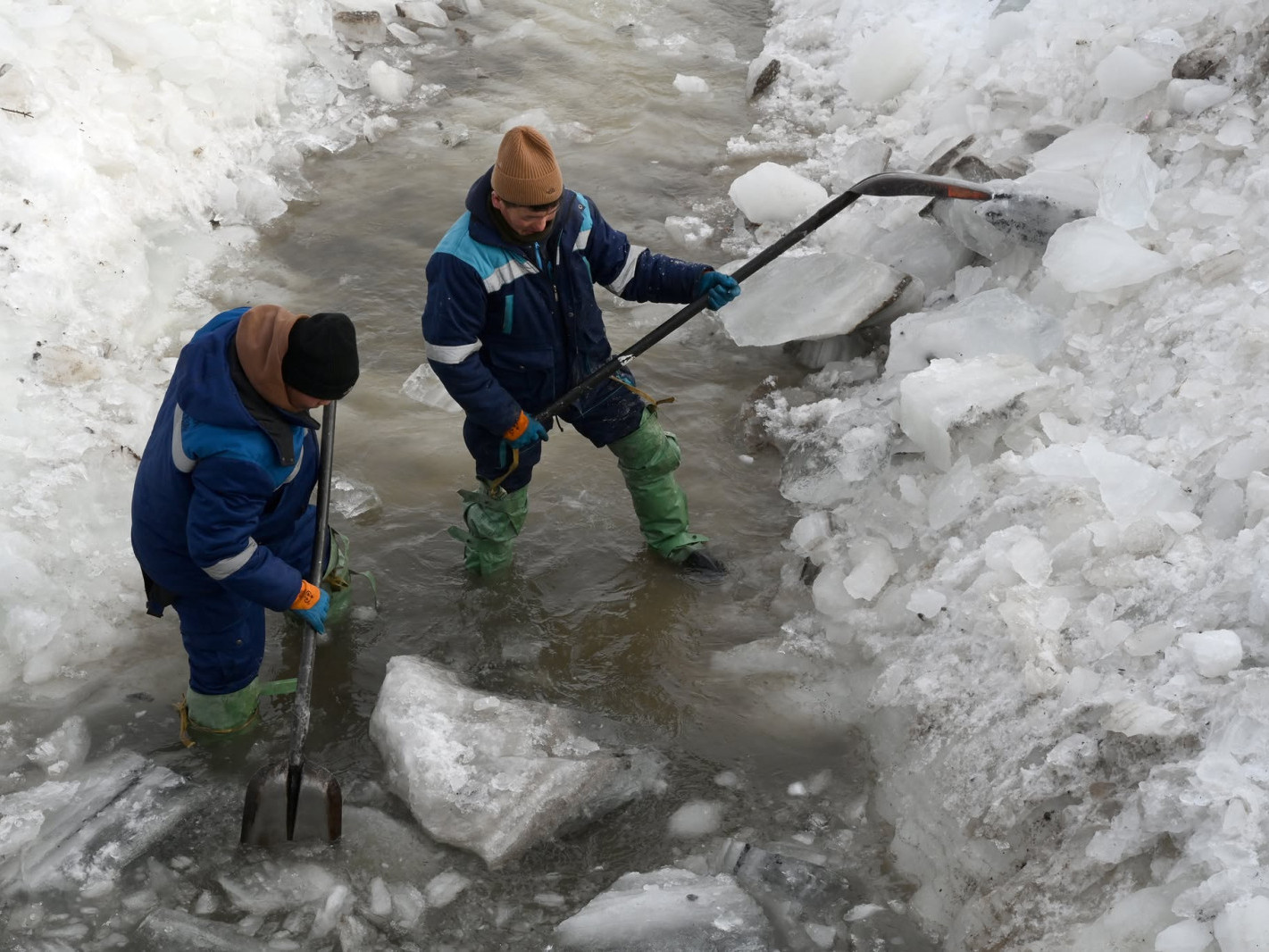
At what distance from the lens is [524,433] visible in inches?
153

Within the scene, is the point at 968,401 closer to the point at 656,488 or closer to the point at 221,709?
the point at 656,488

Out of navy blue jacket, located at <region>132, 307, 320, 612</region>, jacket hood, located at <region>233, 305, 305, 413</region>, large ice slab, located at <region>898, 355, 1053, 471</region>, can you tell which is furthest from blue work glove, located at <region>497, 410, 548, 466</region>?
large ice slab, located at <region>898, 355, 1053, 471</region>

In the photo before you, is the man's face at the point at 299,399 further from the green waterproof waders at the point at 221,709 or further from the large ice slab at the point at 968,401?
the large ice slab at the point at 968,401

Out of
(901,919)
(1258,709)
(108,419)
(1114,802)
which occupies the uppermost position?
(1258,709)

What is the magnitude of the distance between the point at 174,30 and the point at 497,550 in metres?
4.75

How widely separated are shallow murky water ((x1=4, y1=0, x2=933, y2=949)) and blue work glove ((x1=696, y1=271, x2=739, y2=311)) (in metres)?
1.14

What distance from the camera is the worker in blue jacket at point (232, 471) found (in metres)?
2.99

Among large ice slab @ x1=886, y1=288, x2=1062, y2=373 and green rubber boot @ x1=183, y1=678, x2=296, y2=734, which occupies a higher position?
large ice slab @ x1=886, y1=288, x2=1062, y2=373

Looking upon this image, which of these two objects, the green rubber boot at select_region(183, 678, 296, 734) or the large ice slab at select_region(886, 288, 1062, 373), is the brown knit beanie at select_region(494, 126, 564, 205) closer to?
the green rubber boot at select_region(183, 678, 296, 734)

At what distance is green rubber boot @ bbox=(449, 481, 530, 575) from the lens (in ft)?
13.9

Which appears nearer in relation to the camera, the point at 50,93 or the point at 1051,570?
the point at 1051,570

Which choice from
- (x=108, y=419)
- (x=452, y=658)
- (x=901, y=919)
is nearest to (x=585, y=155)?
(x=108, y=419)

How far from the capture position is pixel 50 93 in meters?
6.21

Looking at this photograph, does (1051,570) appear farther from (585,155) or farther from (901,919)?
(585,155)
